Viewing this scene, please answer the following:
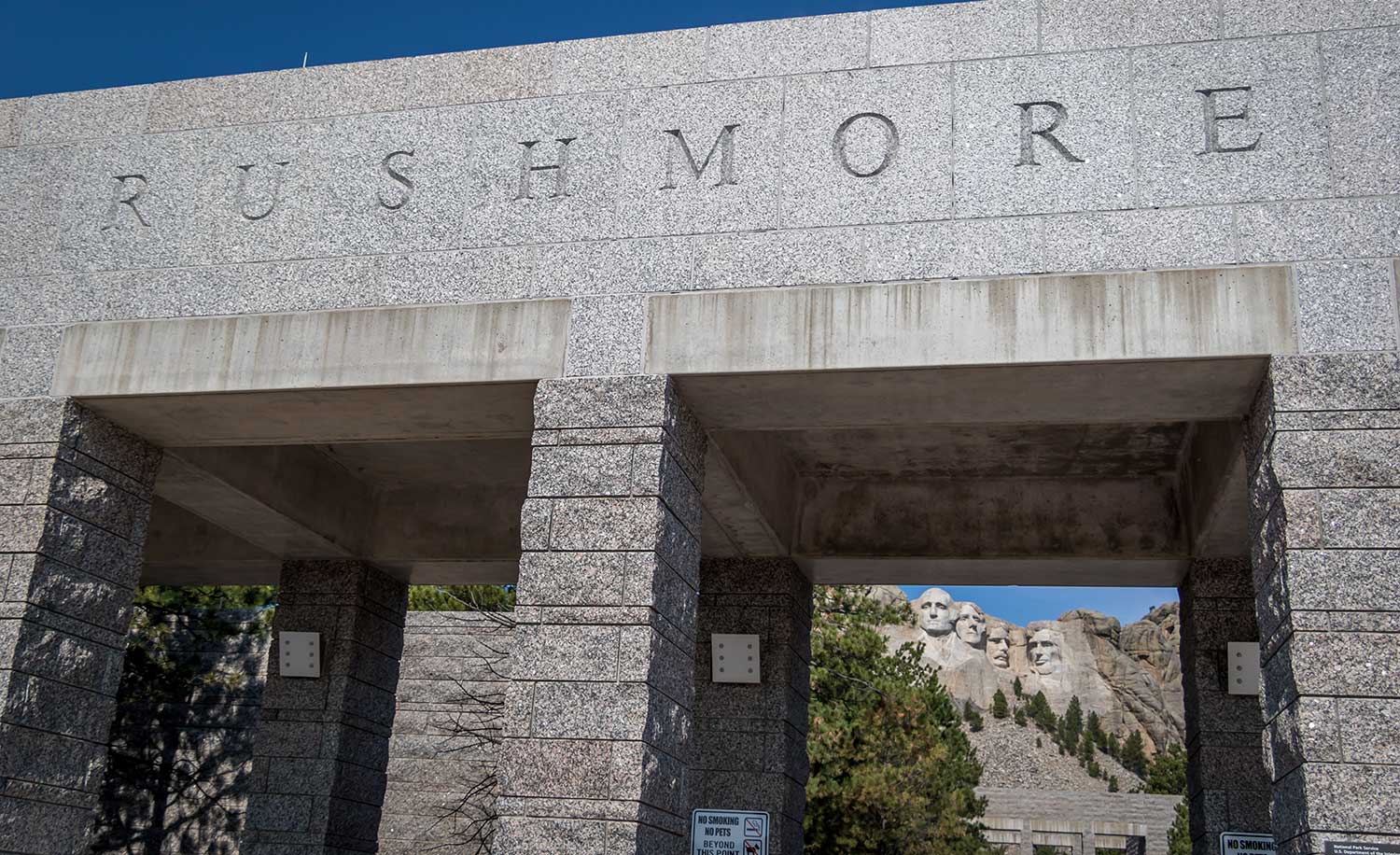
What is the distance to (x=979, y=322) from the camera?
6.80 m

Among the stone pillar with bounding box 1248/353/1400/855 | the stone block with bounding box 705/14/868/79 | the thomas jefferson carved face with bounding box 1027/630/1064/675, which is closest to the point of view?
the stone pillar with bounding box 1248/353/1400/855

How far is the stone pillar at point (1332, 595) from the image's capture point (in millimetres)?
5707

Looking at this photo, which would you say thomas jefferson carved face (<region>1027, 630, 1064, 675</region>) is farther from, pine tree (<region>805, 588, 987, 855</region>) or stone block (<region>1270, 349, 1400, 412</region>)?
stone block (<region>1270, 349, 1400, 412</region>)

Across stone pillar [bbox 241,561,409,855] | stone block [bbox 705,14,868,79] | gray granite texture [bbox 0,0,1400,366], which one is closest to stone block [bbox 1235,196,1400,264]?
gray granite texture [bbox 0,0,1400,366]

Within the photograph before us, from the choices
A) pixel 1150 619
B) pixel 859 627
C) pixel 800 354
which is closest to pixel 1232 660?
pixel 800 354

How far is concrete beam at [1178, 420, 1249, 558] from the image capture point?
25.8 ft

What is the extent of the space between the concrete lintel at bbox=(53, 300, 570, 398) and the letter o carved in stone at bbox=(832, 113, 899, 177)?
1.79 meters

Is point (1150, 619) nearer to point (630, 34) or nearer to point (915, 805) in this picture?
point (915, 805)

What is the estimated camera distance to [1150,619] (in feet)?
265

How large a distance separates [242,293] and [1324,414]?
6.17m

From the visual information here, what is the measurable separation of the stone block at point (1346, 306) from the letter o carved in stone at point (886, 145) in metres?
2.23

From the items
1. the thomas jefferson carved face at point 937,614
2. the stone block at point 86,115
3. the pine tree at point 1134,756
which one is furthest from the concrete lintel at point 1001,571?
the thomas jefferson carved face at point 937,614

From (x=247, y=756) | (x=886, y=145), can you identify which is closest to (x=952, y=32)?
(x=886, y=145)

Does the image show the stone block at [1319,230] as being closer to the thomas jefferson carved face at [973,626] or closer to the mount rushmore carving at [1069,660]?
the mount rushmore carving at [1069,660]
